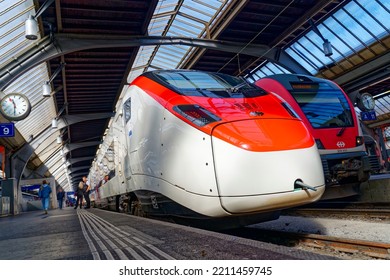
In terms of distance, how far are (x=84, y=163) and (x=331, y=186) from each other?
1292 inches

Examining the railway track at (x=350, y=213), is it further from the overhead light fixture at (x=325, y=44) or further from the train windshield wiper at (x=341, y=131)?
the overhead light fixture at (x=325, y=44)

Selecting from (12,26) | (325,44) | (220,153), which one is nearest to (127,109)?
(220,153)

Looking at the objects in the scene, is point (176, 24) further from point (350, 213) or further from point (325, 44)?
point (350, 213)

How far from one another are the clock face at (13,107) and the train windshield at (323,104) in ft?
26.5

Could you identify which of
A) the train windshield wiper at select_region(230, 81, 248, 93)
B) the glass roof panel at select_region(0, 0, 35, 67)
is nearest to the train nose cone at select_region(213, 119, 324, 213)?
the train windshield wiper at select_region(230, 81, 248, 93)

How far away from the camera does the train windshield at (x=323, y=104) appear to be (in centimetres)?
524

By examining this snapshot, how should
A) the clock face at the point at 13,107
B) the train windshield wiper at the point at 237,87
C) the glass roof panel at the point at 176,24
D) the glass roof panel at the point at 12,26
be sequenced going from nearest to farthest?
1. the train windshield wiper at the point at 237,87
2. the glass roof panel at the point at 12,26
3. the clock face at the point at 13,107
4. the glass roof panel at the point at 176,24

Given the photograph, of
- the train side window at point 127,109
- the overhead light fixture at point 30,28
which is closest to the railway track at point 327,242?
the train side window at point 127,109

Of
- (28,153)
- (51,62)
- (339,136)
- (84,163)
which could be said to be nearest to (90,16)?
(51,62)

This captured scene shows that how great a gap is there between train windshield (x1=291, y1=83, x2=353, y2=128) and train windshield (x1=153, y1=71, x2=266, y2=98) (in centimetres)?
177

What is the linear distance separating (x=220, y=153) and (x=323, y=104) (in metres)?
3.68

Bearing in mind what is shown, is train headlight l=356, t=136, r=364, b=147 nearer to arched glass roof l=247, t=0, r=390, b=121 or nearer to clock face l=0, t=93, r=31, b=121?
arched glass roof l=247, t=0, r=390, b=121

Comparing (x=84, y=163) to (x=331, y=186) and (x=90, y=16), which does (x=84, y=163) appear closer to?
(x=90, y=16)

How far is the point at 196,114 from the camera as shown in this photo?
9.19ft
